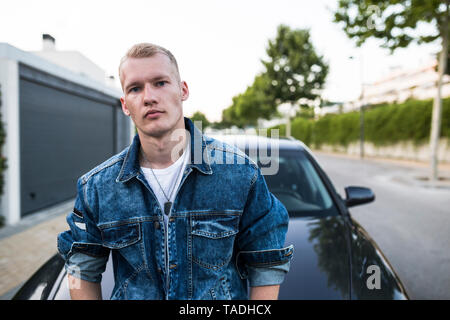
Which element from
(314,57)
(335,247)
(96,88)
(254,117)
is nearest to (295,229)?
(335,247)

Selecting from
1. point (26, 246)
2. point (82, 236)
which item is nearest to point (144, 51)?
point (82, 236)

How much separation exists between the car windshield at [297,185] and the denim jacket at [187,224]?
1133 mm

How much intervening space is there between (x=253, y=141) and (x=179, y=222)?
172cm

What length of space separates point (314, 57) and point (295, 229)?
97.5ft

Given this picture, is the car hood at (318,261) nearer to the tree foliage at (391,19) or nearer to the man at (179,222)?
the man at (179,222)

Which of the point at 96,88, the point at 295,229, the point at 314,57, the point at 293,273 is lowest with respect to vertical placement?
the point at 293,273

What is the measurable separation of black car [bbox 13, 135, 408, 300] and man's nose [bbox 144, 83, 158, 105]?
979mm

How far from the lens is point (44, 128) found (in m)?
6.91

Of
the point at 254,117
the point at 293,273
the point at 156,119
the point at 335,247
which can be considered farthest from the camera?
the point at 254,117

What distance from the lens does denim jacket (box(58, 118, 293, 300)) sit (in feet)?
3.53

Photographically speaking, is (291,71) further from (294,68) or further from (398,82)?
(398,82)

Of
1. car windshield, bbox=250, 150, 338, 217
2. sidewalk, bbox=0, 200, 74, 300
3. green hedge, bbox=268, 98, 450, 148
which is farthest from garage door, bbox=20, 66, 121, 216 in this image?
green hedge, bbox=268, 98, 450, 148

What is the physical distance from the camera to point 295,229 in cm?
208
